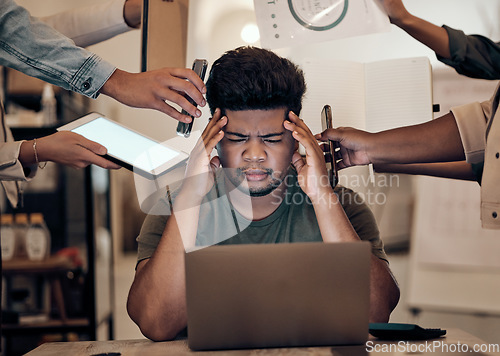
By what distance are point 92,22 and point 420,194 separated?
58.3 inches

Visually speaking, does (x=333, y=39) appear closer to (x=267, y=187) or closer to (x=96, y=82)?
(x=267, y=187)

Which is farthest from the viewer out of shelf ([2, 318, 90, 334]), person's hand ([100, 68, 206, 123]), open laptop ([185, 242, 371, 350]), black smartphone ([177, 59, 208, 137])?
shelf ([2, 318, 90, 334])

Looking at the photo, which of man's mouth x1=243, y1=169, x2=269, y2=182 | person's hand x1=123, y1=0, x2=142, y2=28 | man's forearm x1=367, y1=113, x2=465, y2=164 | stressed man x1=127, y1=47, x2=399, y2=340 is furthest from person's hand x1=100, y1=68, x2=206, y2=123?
man's forearm x1=367, y1=113, x2=465, y2=164

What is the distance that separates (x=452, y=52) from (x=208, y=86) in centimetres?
69

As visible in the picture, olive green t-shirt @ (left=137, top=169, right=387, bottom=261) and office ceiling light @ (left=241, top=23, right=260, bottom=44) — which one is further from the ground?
office ceiling light @ (left=241, top=23, right=260, bottom=44)

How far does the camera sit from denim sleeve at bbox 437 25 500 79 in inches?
55.6

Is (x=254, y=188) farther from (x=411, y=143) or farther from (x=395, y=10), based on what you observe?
(x=395, y=10)

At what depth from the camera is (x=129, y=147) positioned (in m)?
1.28

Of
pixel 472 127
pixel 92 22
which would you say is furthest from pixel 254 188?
pixel 92 22

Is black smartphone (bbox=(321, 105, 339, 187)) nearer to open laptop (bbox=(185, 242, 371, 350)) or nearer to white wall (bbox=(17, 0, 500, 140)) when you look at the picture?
white wall (bbox=(17, 0, 500, 140))

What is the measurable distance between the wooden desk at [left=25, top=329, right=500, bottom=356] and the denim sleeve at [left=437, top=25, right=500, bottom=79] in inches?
29.5

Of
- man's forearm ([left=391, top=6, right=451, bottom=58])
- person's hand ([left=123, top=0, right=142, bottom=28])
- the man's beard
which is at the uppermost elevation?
person's hand ([left=123, top=0, right=142, bottom=28])

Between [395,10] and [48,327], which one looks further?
[48,327]

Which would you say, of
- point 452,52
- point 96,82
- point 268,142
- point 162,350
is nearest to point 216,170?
point 268,142
